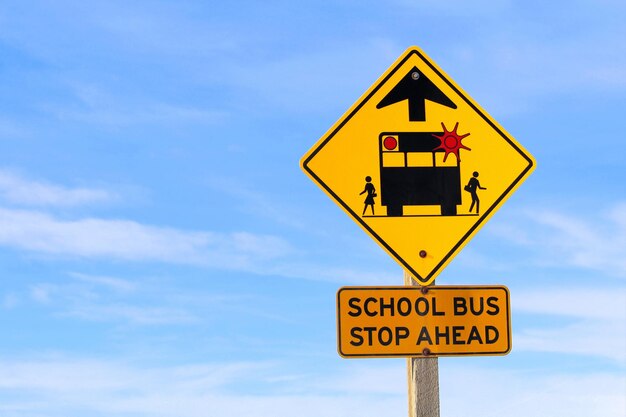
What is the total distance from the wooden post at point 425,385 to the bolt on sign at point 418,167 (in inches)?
15.4

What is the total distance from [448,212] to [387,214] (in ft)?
1.31

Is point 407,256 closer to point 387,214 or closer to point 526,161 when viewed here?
point 387,214

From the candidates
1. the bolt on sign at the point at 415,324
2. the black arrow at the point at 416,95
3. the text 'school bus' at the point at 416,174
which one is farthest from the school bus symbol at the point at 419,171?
the bolt on sign at the point at 415,324

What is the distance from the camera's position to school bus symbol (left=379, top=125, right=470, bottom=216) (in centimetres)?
592

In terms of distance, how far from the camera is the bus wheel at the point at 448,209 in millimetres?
5910

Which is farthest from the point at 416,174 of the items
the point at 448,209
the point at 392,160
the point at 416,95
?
the point at 416,95

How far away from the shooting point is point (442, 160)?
6.00 meters

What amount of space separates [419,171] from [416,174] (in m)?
0.03

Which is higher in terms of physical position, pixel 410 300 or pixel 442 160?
pixel 442 160

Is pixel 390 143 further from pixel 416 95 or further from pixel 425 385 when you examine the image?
pixel 425 385

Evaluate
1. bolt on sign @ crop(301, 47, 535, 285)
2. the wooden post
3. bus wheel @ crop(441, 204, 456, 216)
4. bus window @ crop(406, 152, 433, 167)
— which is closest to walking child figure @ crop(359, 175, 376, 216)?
bolt on sign @ crop(301, 47, 535, 285)

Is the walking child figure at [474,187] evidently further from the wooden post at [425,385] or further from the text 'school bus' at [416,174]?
the wooden post at [425,385]

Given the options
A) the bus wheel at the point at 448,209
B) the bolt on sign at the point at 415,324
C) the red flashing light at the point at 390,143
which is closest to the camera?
the bolt on sign at the point at 415,324

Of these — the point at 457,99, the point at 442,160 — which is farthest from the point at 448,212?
the point at 457,99
